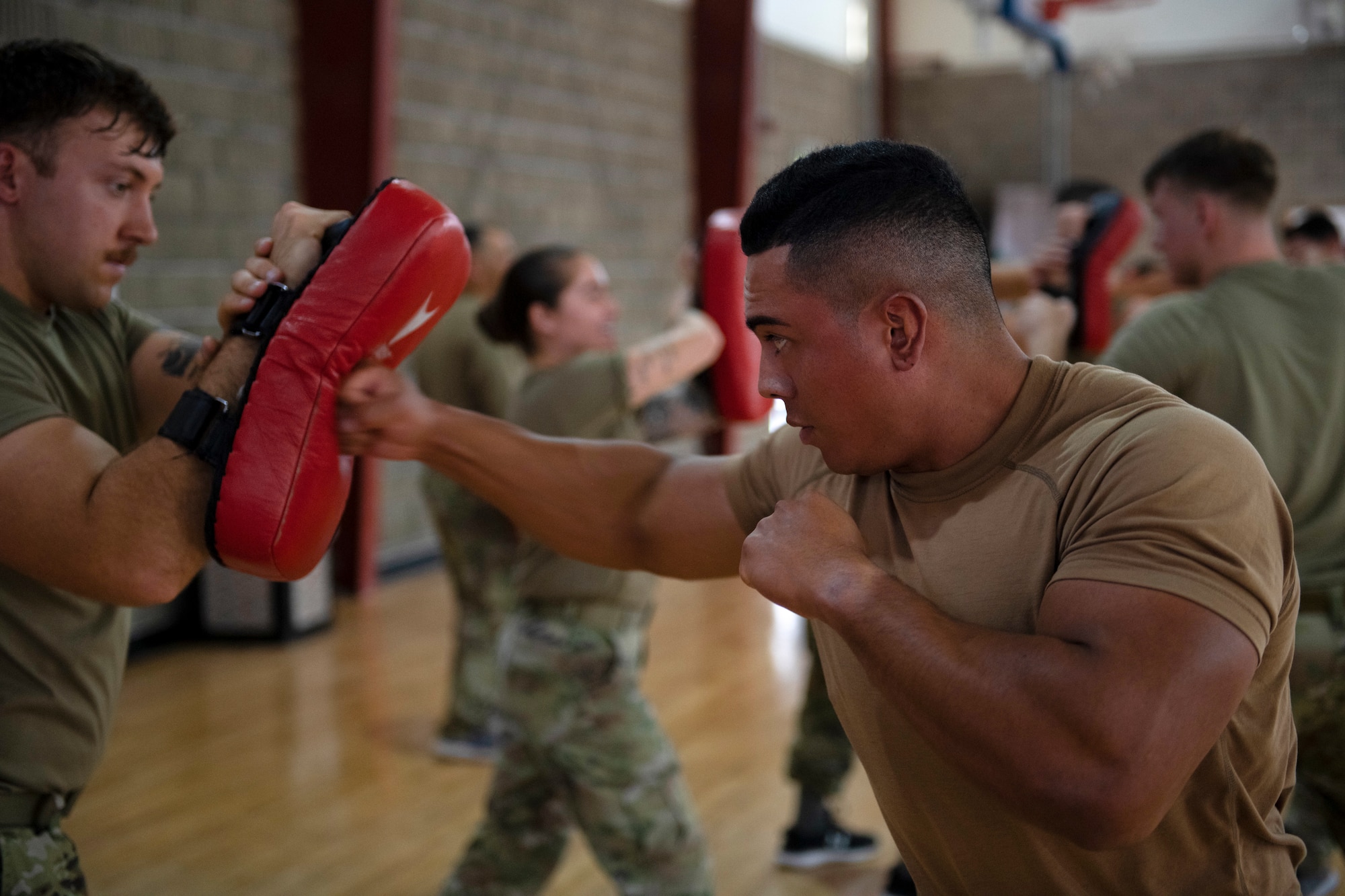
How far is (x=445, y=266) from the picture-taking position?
1.52m

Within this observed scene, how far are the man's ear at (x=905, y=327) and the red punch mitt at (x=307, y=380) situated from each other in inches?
24.0

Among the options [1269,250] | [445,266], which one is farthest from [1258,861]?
[1269,250]

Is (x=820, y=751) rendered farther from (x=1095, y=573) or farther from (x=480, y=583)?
(x=1095, y=573)

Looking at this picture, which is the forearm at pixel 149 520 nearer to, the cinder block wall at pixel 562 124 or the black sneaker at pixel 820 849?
the black sneaker at pixel 820 849

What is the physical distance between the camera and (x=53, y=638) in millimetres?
1570

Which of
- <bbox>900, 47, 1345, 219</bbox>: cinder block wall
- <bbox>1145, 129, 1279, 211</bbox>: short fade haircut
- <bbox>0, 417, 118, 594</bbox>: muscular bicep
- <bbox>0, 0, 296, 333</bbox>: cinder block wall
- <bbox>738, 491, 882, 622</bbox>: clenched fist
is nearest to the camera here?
<bbox>738, 491, 882, 622</bbox>: clenched fist

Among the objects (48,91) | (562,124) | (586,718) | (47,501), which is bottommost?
(586,718)

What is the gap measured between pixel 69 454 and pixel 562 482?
67 centimetres

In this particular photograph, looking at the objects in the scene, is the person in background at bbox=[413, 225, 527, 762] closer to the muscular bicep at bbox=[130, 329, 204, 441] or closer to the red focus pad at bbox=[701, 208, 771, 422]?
the red focus pad at bbox=[701, 208, 771, 422]

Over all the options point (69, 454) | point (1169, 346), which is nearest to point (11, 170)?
point (69, 454)

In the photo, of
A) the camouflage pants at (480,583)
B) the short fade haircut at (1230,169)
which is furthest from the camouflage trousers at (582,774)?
the short fade haircut at (1230,169)

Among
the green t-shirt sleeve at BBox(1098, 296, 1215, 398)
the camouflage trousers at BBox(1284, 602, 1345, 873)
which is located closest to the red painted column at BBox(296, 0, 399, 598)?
the green t-shirt sleeve at BBox(1098, 296, 1215, 398)

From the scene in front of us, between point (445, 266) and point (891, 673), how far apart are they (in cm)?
81

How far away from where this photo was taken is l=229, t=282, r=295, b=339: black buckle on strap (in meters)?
1.46
